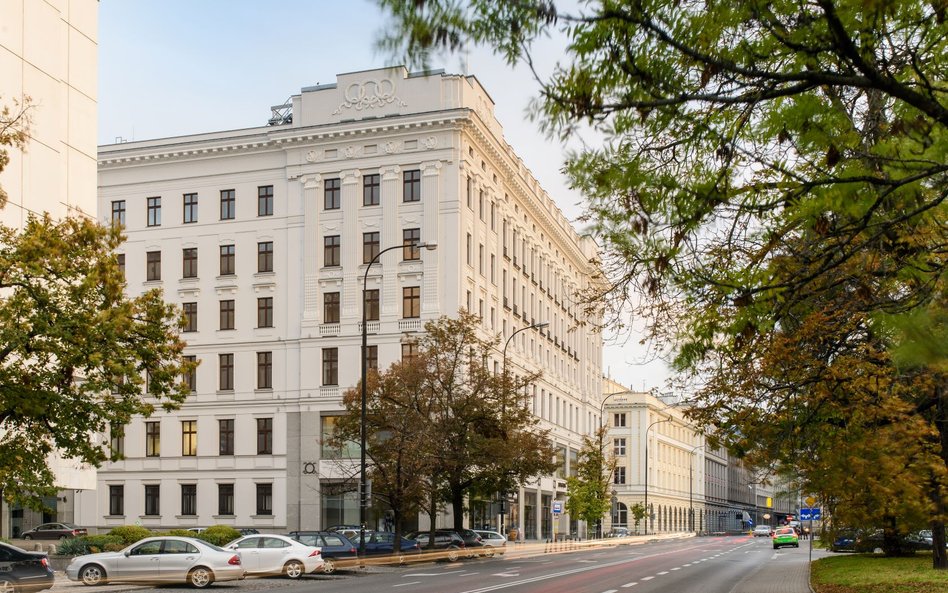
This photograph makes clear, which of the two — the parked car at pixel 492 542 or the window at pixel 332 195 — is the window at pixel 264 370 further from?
the parked car at pixel 492 542

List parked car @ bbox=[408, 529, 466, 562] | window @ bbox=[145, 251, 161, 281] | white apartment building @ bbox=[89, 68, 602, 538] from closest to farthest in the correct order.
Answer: parked car @ bbox=[408, 529, 466, 562], white apartment building @ bbox=[89, 68, 602, 538], window @ bbox=[145, 251, 161, 281]

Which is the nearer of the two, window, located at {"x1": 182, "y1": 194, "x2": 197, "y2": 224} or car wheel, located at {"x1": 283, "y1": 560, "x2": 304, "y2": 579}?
car wheel, located at {"x1": 283, "y1": 560, "x2": 304, "y2": 579}

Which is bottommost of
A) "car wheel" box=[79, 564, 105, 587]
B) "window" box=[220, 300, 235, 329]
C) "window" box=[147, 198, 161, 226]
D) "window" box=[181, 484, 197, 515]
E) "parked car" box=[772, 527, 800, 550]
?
"parked car" box=[772, 527, 800, 550]

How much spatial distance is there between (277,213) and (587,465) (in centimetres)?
2810

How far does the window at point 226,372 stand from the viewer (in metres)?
66.2

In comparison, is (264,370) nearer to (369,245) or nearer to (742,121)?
(369,245)

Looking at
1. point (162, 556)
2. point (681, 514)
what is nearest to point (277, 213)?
point (162, 556)

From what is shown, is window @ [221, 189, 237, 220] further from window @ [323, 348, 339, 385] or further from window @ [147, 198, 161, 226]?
window @ [323, 348, 339, 385]

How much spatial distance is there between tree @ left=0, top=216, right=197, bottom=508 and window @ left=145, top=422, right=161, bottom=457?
41416 mm

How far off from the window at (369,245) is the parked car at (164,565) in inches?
1380

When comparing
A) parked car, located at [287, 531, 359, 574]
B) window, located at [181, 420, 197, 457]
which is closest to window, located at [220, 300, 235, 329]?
window, located at [181, 420, 197, 457]

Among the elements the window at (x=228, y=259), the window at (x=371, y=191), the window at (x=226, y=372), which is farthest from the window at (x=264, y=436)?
the window at (x=371, y=191)

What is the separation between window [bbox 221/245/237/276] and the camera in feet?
220

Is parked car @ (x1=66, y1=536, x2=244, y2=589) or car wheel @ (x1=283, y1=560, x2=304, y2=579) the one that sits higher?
parked car @ (x1=66, y1=536, x2=244, y2=589)
